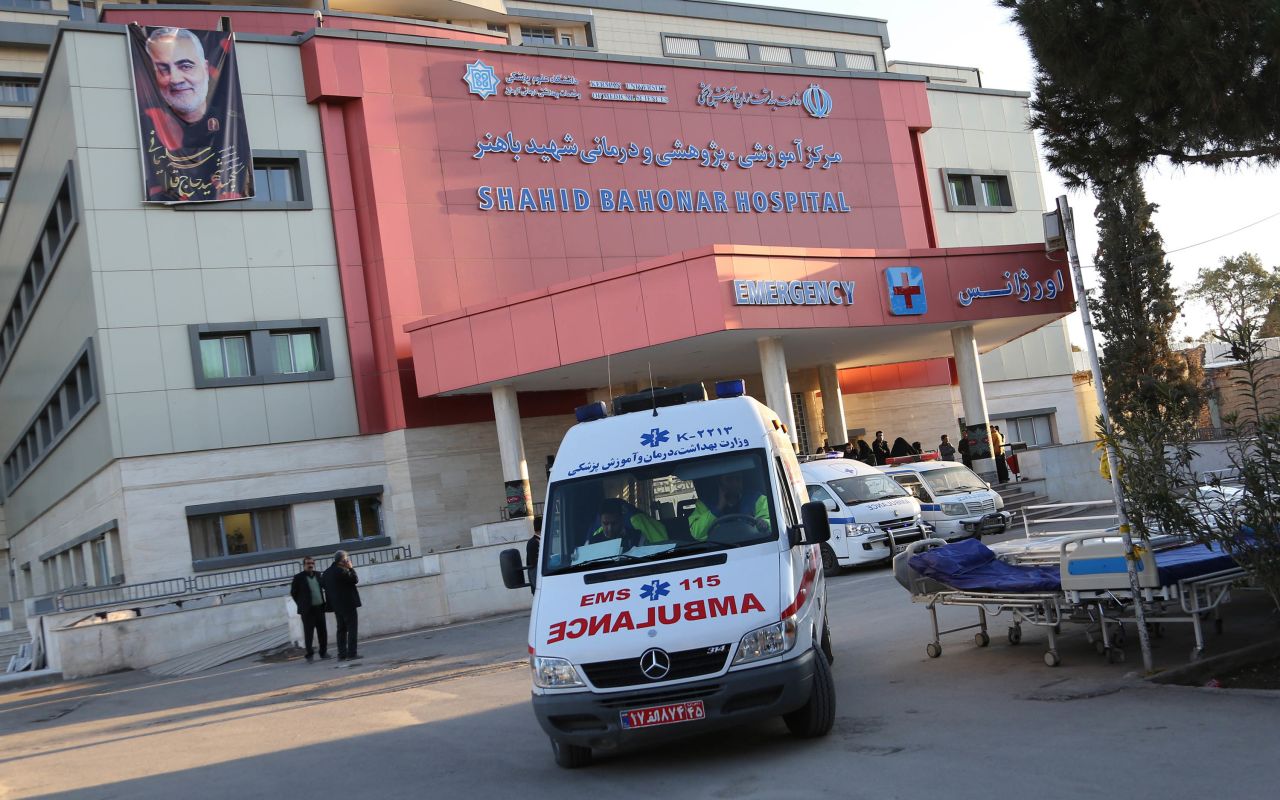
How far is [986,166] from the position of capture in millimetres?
40031

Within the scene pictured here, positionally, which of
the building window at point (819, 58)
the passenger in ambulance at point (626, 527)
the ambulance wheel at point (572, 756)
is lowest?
the ambulance wheel at point (572, 756)

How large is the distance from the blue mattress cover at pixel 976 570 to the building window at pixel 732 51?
41882mm

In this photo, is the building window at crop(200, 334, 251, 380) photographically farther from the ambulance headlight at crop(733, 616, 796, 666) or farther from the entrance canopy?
the ambulance headlight at crop(733, 616, 796, 666)

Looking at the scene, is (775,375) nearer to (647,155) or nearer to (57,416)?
(647,155)

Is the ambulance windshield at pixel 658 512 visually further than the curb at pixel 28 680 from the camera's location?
No

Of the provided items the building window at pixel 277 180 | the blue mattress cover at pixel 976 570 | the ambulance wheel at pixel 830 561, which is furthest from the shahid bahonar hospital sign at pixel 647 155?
the blue mattress cover at pixel 976 570

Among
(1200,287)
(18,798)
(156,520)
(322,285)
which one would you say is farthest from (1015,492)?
(1200,287)

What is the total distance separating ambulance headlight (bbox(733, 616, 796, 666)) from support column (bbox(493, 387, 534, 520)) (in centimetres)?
2062

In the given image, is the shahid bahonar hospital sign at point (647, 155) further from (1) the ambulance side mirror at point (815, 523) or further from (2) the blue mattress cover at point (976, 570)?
(1) the ambulance side mirror at point (815, 523)

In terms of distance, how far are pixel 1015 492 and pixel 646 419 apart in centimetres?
2077

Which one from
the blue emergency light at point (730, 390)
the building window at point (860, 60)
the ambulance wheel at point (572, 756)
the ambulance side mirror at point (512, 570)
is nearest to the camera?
the ambulance wheel at point (572, 756)

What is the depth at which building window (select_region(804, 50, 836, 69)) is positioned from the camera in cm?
5075

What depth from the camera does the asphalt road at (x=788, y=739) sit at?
22.6ft

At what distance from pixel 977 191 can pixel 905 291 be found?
1465 centimetres
